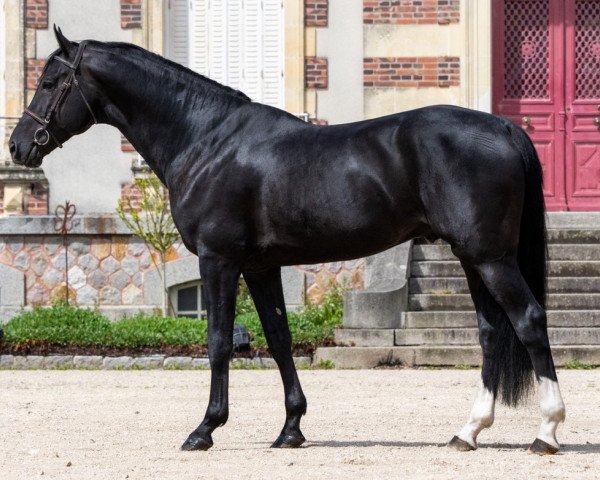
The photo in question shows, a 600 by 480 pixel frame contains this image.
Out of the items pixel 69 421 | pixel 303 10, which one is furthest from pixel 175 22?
pixel 69 421

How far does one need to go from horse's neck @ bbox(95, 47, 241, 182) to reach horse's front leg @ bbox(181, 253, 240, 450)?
28.2 inches

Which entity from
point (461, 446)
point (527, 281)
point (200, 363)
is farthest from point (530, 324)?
point (200, 363)

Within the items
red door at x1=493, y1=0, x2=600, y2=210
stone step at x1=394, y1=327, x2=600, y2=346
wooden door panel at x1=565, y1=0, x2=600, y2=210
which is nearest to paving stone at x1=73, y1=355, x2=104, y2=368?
stone step at x1=394, y1=327, x2=600, y2=346

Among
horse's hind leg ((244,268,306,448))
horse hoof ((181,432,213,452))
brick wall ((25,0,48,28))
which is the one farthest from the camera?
brick wall ((25,0,48,28))

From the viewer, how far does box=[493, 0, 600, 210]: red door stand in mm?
15570

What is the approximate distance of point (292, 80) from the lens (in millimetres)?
15352

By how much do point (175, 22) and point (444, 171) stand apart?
9.44 m

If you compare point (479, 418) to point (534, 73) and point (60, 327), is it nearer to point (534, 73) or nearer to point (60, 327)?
point (60, 327)

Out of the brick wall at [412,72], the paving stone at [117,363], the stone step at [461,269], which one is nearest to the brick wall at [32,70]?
the brick wall at [412,72]

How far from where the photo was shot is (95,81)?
765cm

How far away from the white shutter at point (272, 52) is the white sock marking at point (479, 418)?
29.3 ft

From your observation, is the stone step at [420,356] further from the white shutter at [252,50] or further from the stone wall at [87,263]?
the white shutter at [252,50]

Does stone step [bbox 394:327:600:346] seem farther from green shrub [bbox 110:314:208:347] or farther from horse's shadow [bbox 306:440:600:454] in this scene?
horse's shadow [bbox 306:440:600:454]

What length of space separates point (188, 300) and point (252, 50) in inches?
120
